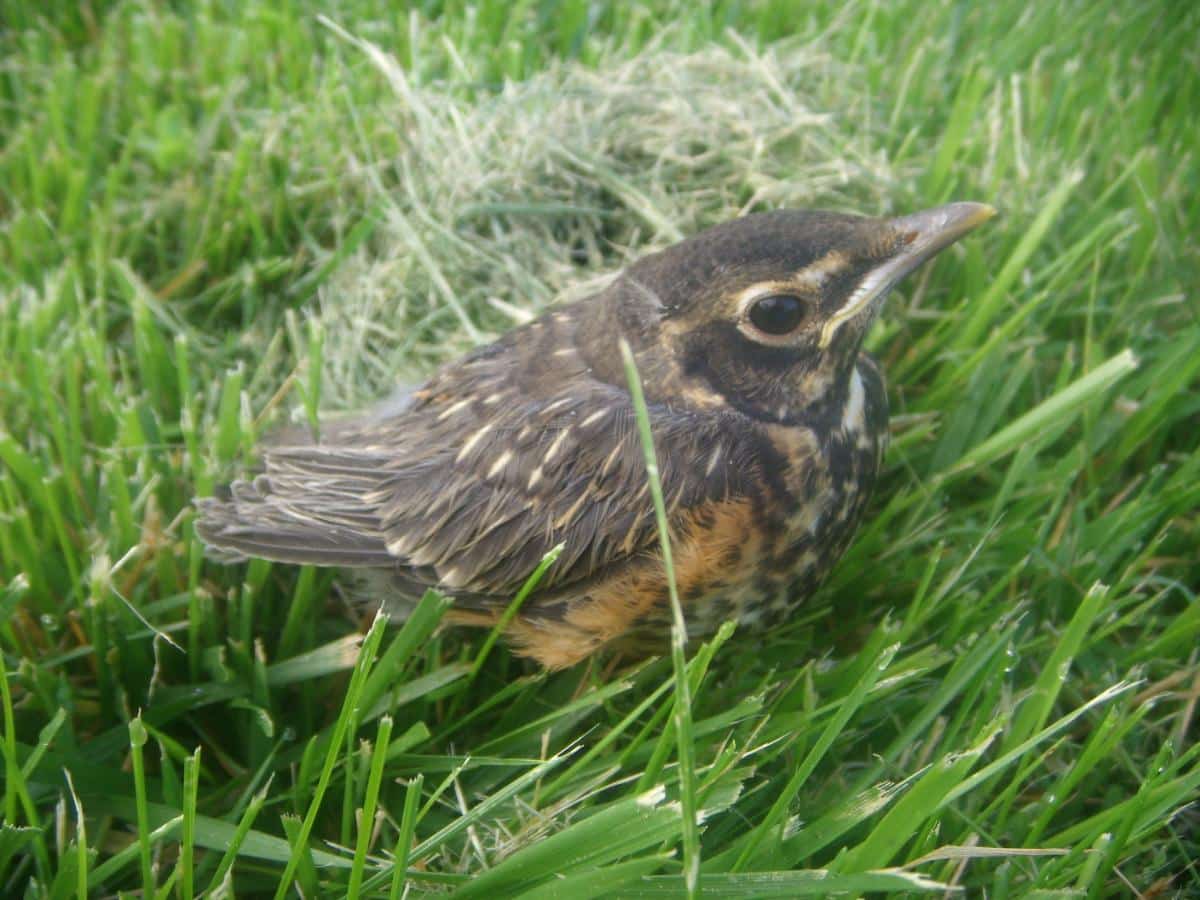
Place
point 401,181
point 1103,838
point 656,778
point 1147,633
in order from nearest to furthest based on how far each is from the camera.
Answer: point 1103,838
point 656,778
point 1147,633
point 401,181

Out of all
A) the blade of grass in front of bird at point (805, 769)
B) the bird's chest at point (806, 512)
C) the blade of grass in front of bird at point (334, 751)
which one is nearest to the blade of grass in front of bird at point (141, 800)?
the blade of grass in front of bird at point (334, 751)

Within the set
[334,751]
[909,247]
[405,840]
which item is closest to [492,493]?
[334,751]

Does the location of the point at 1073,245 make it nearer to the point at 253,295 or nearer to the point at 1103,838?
the point at 1103,838

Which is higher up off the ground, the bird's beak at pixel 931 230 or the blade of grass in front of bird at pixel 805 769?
the bird's beak at pixel 931 230

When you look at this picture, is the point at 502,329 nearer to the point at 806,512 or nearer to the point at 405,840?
the point at 806,512

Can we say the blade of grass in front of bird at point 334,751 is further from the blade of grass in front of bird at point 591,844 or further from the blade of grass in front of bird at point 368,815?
the blade of grass in front of bird at point 591,844

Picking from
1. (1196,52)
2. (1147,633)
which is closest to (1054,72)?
(1196,52)

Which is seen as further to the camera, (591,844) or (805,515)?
(805,515)
